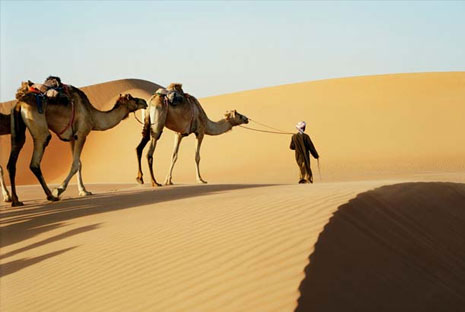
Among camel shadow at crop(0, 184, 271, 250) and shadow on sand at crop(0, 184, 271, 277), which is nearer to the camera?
shadow on sand at crop(0, 184, 271, 277)

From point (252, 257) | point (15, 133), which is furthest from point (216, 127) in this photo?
point (252, 257)

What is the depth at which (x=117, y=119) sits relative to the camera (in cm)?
1567

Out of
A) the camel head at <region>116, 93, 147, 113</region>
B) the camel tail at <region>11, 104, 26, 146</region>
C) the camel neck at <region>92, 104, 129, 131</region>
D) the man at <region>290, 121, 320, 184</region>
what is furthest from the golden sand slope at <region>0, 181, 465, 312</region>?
the camel head at <region>116, 93, 147, 113</region>

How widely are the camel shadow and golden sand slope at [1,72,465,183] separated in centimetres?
1220

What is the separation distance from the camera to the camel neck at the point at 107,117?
15.0m

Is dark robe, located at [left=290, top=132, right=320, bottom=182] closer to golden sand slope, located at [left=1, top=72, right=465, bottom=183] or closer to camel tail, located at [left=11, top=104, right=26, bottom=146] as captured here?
camel tail, located at [left=11, top=104, right=26, bottom=146]

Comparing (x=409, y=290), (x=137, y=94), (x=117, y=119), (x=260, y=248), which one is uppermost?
(x=137, y=94)

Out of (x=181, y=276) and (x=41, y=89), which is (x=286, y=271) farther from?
(x=41, y=89)

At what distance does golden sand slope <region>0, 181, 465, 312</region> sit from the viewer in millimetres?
6125

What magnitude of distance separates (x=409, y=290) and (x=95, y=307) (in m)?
2.94

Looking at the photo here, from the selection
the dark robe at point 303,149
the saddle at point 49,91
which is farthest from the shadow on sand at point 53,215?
the dark robe at point 303,149

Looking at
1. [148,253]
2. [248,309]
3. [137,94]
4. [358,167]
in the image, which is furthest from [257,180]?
[137,94]

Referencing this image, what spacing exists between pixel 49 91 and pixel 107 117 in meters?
2.06

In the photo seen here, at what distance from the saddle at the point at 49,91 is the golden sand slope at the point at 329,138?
1257 centimetres
